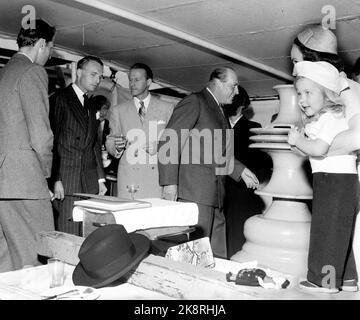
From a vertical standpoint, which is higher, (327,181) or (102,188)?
(327,181)

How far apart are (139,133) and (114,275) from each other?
8.37 ft

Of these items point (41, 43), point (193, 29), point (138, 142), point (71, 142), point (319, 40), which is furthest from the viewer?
point (138, 142)

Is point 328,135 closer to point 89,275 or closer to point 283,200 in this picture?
point 283,200

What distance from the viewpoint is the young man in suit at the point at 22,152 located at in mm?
2537

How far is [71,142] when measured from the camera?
3.32 metres

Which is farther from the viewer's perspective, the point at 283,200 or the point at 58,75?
the point at 58,75

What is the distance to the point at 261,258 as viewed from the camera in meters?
2.02

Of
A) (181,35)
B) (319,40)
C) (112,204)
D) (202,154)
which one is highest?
→ (181,35)

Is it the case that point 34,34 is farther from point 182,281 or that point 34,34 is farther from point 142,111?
point 182,281

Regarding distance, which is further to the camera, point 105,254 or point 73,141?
point 73,141

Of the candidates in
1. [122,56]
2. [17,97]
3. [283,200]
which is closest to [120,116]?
[122,56]

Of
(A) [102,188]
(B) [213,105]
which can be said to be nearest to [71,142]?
(A) [102,188]
